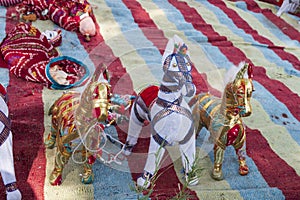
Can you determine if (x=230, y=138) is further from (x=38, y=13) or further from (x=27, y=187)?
(x=38, y=13)

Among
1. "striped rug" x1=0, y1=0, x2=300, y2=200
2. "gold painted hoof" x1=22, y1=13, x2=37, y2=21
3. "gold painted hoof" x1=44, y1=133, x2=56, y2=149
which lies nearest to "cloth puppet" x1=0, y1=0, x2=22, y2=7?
"striped rug" x1=0, y1=0, x2=300, y2=200

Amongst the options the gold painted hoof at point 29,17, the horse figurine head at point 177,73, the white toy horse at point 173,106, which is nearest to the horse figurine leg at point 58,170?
the white toy horse at point 173,106

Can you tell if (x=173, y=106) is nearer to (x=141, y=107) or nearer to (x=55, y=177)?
(x=141, y=107)

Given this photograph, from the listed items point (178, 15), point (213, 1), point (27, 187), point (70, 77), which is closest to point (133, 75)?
point (70, 77)

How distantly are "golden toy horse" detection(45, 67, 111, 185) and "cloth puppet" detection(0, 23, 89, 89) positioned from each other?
0.38 meters

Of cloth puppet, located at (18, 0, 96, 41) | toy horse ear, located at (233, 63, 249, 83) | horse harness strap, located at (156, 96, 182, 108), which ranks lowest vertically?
cloth puppet, located at (18, 0, 96, 41)

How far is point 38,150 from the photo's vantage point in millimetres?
1284

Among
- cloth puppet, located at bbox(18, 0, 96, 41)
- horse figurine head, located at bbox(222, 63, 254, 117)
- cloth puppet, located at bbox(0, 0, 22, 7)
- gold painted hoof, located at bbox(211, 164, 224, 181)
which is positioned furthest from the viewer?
cloth puppet, located at bbox(0, 0, 22, 7)

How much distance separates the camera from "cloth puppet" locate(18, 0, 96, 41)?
194 centimetres

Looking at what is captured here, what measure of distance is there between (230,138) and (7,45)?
0.99 m

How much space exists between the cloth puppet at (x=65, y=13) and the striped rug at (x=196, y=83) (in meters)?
0.04

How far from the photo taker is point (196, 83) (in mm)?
1458

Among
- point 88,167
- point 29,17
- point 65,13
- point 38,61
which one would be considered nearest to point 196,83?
point 88,167

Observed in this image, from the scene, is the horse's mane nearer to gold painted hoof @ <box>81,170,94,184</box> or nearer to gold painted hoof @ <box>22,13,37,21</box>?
gold painted hoof @ <box>81,170,94,184</box>
